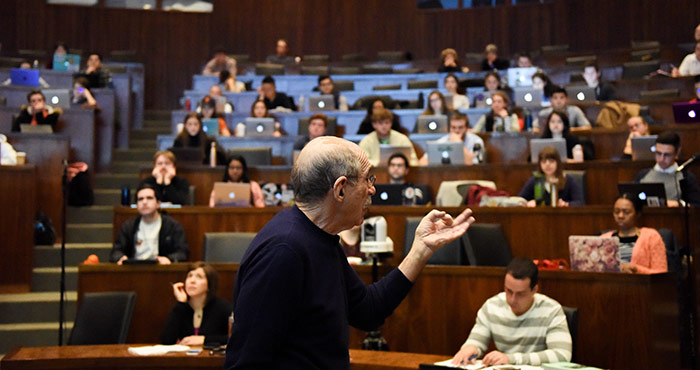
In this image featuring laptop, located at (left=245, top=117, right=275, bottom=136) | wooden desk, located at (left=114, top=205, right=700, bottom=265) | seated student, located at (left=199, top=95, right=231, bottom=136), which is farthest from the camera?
seated student, located at (left=199, top=95, right=231, bottom=136)

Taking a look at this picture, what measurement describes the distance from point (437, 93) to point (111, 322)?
5.03m

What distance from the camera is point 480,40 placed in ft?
43.4

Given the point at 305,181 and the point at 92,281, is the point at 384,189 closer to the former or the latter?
the point at 92,281

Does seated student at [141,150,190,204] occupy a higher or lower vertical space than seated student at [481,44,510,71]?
lower

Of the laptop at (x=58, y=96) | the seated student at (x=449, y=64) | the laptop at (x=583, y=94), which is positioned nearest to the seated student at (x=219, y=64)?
the seated student at (x=449, y=64)

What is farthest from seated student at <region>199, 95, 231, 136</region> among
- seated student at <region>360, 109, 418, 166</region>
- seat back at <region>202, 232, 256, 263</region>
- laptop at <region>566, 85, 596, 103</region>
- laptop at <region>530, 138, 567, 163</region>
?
seat back at <region>202, 232, 256, 263</region>

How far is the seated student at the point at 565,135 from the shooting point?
6755 mm

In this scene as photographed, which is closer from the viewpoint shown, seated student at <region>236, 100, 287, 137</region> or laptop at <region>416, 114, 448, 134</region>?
laptop at <region>416, 114, 448, 134</region>

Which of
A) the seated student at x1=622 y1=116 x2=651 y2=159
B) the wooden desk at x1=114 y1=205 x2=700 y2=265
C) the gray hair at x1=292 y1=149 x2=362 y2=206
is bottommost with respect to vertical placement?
the wooden desk at x1=114 y1=205 x2=700 y2=265

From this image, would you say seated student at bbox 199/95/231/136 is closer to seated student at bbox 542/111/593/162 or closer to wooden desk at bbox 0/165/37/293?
wooden desk at bbox 0/165/37/293

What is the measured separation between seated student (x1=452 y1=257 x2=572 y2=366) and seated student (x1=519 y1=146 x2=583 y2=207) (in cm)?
192

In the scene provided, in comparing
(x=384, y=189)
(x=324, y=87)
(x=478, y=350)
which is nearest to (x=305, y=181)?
(x=478, y=350)

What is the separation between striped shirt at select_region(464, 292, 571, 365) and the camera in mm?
3486

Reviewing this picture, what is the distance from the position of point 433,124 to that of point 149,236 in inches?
143
